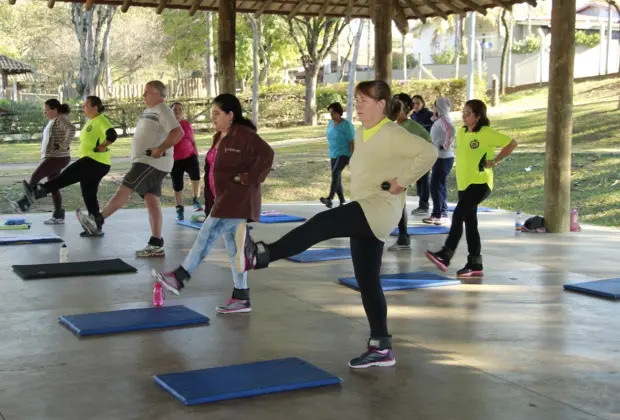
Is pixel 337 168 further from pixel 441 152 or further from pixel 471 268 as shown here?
pixel 471 268

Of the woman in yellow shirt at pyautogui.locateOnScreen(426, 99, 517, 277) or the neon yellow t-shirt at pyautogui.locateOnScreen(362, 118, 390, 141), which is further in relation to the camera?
the woman in yellow shirt at pyautogui.locateOnScreen(426, 99, 517, 277)

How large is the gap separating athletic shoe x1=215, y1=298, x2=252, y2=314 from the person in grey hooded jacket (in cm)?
568

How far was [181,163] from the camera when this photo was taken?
42.3 feet

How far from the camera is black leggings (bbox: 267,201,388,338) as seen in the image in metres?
5.32

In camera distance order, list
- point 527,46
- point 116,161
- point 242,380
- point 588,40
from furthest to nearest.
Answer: point 527,46 → point 588,40 → point 116,161 → point 242,380

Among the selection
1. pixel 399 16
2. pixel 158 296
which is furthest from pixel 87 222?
pixel 399 16

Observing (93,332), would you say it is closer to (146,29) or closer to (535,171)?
(535,171)

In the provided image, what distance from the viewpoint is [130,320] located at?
662 cm

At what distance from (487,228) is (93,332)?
710 cm

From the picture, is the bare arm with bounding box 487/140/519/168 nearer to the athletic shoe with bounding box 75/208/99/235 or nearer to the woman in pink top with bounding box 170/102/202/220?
the athletic shoe with bounding box 75/208/99/235

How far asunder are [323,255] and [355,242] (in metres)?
4.38

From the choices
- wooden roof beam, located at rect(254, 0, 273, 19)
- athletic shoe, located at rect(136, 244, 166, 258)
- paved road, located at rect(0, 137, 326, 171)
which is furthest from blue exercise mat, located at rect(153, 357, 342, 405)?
paved road, located at rect(0, 137, 326, 171)

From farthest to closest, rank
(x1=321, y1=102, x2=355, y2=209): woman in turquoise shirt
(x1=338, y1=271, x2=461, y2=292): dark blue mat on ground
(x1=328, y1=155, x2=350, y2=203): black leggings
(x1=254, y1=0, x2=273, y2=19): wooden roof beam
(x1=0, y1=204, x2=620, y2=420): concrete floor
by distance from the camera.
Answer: (x1=254, y1=0, x2=273, y2=19): wooden roof beam → (x1=328, y1=155, x2=350, y2=203): black leggings → (x1=321, y1=102, x2=355, y2=209): woman in turquoise shirt → (x1=338, y1=271, x2=461, y2=292): dark blue mat on ground → (x1=0, y1=204, x2=620, y2=420): concrete floor

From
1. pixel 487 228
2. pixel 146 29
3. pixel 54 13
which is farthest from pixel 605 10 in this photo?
pixel 487 228
